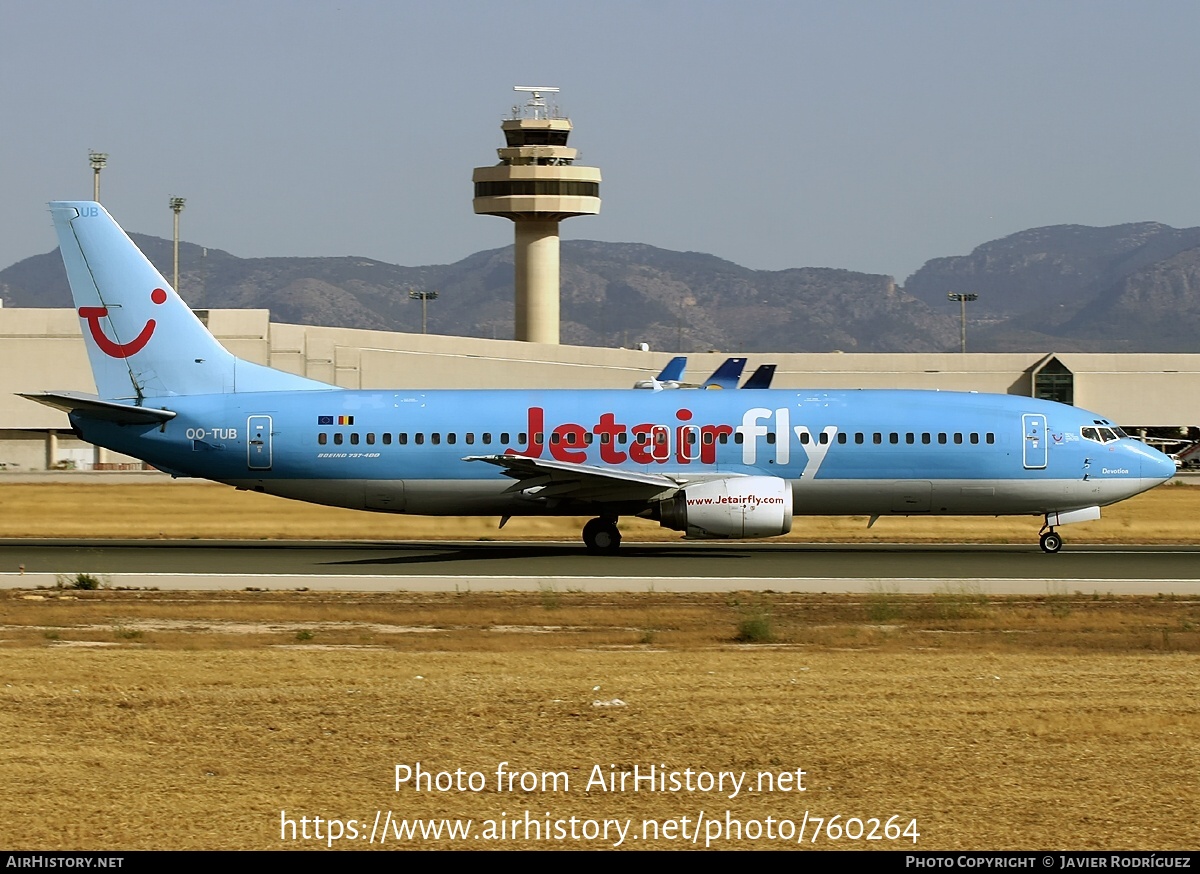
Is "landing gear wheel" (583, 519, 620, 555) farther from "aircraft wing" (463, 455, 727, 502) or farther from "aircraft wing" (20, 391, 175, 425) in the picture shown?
"aircraft wing" (20, 391, 175, 425)

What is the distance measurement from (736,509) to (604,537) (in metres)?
3.86

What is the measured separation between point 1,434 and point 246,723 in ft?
243

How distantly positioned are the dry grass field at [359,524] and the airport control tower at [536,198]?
238 ft

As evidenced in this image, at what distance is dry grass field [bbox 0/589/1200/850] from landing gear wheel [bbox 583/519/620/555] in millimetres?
12139

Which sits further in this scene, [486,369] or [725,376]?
[486,369]

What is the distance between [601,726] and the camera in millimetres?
14711

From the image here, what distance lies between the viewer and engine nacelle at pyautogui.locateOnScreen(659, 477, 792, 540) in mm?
34188

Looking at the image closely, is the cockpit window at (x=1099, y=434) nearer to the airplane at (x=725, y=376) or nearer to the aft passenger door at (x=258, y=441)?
the aft passenger door at (x=258, y=441)

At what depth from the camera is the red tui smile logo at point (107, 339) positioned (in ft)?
122

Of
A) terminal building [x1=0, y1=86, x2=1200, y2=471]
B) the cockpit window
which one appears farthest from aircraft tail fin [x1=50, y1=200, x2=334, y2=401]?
terminal building [x1=0, y1=86, x2=1200, y2=471]

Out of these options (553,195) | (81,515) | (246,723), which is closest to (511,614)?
(246,723)

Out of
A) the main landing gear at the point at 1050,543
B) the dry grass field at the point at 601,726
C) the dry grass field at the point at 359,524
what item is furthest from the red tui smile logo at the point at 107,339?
the main landing gear at the point at 1050,543

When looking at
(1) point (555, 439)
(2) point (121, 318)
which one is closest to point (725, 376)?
(1) point (555, 439)

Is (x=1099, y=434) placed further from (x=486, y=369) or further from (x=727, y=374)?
(x=486, y=369)
